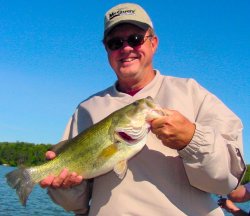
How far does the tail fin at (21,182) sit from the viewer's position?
17.0ft

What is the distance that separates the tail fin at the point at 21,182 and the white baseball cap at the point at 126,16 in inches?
74.6

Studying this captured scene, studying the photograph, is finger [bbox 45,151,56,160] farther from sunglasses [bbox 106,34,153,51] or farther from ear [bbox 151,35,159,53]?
ear [bbox 151,35,159,53]

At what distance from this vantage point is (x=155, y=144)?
15.7 ft

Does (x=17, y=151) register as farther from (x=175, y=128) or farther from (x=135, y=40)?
(x=175, y=128)

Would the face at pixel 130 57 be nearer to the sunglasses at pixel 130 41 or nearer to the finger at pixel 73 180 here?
the sunglasses at pixel 130 41

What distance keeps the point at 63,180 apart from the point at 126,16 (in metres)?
1.97

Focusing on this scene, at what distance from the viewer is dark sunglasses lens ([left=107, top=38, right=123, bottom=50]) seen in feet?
17.0

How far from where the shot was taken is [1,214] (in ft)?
73.9

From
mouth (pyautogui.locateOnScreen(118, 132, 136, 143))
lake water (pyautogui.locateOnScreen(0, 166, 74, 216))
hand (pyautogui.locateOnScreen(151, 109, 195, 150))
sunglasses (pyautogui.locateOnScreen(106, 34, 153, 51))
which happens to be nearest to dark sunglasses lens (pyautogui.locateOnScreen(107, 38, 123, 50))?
sunglasses (pyautogui.locateOnScreen(106, 34, 153, 51))

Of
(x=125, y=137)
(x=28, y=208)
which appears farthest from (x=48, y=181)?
(x=28, y=208)

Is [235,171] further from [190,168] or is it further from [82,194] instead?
[82,194]

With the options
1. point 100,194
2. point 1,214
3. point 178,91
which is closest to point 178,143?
point 178,91

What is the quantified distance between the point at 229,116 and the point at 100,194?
162cm

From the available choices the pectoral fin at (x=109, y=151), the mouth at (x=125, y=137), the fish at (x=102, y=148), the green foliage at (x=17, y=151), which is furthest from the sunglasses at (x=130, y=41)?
the green foliage at (x=17, y=151)
